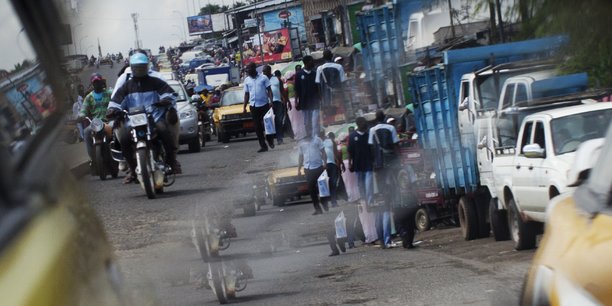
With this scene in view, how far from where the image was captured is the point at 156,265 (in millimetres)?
11469

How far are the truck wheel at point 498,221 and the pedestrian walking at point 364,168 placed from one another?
160 cm

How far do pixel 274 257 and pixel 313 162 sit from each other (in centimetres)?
350

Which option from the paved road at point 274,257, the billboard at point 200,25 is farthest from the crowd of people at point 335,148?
the billboard at point 200,25

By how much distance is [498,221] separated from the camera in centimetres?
1630

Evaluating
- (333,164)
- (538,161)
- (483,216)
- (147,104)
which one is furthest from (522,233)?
(147,104)

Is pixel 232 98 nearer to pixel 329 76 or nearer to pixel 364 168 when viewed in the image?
pixel 364 168

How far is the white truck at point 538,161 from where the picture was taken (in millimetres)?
12586

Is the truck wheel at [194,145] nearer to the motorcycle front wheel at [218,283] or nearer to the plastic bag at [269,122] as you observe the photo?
the plastic bag at [269,122]

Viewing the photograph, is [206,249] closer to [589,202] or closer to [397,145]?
[397,145]

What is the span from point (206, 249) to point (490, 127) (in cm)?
602

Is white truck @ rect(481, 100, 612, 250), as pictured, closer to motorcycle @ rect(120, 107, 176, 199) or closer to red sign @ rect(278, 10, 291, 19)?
motorcycle @ rect(120, 107, 176, 199)

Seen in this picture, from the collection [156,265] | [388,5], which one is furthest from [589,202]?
[156,265]

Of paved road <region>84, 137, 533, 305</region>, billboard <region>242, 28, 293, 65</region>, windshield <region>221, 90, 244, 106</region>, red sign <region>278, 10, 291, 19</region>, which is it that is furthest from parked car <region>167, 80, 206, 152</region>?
red sign <region>278, 10, 291, 19</region>

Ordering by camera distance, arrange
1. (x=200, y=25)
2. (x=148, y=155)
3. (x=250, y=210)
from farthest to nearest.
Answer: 1. (x=250, y=210)
2. (x=148, y=155)
3. (x=200, y=25)
